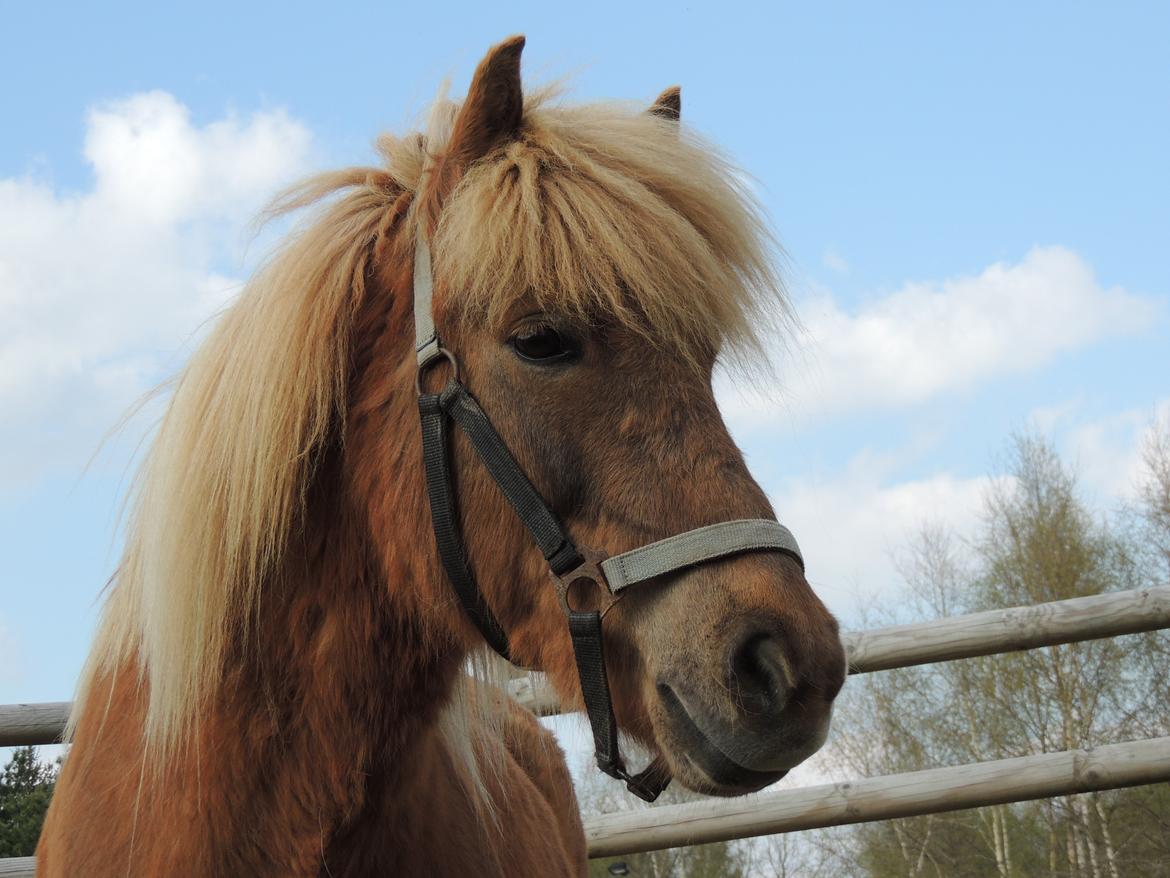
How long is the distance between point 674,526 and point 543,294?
49 centimetres

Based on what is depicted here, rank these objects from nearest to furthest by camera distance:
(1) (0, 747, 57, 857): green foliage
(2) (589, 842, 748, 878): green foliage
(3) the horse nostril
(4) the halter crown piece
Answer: (3) the horse nostril → (4) the halter crown piece → (1) (0, 747, 57, 857): green foliage → (2) (589, 842, 748, 878): green foliage

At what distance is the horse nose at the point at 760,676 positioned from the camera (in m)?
1.57

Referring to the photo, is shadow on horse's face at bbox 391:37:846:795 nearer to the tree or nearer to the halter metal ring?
the halter metal ring

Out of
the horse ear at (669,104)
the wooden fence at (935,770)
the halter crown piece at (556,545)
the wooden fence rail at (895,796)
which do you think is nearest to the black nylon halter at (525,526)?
the halter crown piece at (556,545)

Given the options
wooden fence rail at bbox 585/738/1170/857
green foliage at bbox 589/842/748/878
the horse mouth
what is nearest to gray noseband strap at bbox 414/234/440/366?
the horse mouth

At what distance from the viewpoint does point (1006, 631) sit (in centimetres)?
401

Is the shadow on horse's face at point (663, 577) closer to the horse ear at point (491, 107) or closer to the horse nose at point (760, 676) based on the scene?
the horse nose at point (760, 676)

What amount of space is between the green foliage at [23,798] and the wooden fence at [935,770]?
4.7 inches

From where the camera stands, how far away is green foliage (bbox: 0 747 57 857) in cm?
368

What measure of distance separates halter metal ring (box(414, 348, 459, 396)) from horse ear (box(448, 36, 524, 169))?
44 cm

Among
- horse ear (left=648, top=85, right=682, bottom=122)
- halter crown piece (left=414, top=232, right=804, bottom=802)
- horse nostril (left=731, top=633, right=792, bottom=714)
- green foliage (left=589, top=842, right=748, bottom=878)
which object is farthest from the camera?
green foliage (left=589, top=842, right=748, bottom=878)

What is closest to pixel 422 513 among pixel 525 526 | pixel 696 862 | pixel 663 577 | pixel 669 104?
pixel 525 526

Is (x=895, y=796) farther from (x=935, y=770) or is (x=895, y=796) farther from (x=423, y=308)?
(x=423, y=308)

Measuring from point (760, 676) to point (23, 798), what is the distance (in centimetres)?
323
